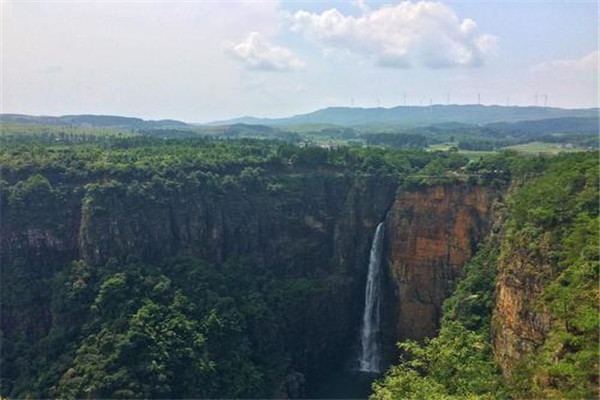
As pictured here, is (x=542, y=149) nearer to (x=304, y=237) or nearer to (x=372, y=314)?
(x=372, y=314)

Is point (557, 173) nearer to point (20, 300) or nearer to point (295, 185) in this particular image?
point (295, 185)

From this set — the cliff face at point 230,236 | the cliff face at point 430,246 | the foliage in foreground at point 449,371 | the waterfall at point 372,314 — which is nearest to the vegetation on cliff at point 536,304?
the foliage in foreground at point 449,371

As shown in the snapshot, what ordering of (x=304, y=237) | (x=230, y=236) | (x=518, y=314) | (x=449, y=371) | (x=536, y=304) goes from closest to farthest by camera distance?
(x=449, y=371) → (x=536, y=304) → (x=518, y=314) → (x=230, y=236) → (x=304, y=237)

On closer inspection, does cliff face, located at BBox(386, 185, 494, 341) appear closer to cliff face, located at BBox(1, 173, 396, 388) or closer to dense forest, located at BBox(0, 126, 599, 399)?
dense forest, located at BBox(0, 126, 599, 399)

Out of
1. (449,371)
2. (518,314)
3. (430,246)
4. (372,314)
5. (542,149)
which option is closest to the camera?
(449,371)

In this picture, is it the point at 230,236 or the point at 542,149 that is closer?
the point at 230,236

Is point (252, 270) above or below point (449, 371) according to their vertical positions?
below

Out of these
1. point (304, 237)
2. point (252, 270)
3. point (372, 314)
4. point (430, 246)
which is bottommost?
point (372, 314)

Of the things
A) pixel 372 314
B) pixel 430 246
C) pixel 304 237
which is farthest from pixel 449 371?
pixel 304 237

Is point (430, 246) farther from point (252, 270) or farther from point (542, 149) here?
point (542, 149)
